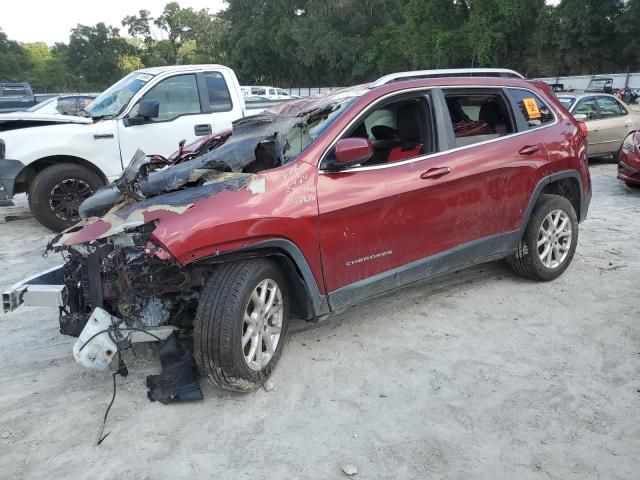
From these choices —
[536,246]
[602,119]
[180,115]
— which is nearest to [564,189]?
[536,246]

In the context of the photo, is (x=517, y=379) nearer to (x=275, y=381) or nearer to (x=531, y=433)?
(x=531, y=433)

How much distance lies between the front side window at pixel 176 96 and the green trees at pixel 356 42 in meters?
27.9

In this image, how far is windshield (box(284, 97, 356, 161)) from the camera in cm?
369

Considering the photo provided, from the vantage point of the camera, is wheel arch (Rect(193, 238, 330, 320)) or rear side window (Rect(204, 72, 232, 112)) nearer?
wheel arch (Rect(193, 238, 330, 320))

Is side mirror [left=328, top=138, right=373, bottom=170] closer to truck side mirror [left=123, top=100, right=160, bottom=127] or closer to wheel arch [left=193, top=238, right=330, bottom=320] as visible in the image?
wheel arch [left=193, top=238, right=330, bottom=320]

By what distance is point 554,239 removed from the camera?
5.00m

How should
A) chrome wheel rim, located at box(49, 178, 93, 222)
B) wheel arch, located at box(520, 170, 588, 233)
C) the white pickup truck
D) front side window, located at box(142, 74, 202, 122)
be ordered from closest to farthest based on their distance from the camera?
wheel arch, located at box(520, 170, 588, 233) → the white pickup truck → chrome wheel rim, located at box(49, 178, 93, 222) → front side window, located at box(142, 74, 202, 122)

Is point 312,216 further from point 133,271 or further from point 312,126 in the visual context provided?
point 133,271

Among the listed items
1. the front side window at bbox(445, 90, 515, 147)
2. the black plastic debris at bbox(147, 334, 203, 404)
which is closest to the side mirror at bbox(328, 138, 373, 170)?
the front side window at bbox(445, 90, 515, 147)

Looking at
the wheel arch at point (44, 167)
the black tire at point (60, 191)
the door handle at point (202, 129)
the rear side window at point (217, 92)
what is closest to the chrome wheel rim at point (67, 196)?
the black tire at point (60, 191)

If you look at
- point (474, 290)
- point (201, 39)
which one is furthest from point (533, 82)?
point (201, 39)

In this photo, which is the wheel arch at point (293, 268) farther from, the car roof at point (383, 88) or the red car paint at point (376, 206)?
the car roof at point (383, 88)

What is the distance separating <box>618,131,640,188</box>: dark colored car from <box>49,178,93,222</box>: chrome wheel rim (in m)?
8.04

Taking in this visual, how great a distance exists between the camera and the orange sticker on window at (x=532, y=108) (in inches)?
190
